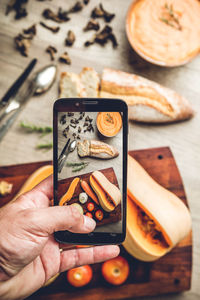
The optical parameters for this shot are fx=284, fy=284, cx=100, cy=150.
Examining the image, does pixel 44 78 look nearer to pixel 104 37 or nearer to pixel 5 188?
pixel 104 37

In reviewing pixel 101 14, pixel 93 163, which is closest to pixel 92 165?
pixel 93 163

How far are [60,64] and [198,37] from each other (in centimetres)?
53

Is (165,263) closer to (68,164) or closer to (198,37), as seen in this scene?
(68,164)

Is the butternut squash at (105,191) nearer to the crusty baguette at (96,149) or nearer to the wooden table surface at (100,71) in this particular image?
the crusty baguette at (96,149)

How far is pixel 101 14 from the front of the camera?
1.10 metres

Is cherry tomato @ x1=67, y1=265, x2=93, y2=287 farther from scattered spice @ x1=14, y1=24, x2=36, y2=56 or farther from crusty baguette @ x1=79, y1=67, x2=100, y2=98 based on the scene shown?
scattered spice @ x1=14, y1=24, x2=36, y2=56

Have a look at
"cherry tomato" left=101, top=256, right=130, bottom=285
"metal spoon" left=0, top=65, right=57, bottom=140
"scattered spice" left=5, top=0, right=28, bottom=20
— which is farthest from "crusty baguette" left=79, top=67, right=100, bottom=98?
"cherry tomato" left=101, top=256, right=130, bottom=285

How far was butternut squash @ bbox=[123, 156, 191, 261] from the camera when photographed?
90 cm

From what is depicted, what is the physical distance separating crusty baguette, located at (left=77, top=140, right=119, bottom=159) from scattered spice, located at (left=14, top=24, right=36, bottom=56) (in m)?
0.56

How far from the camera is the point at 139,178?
0.95m

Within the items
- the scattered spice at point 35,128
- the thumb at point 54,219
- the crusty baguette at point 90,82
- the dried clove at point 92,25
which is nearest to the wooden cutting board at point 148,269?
the scattered spice at point 35,128

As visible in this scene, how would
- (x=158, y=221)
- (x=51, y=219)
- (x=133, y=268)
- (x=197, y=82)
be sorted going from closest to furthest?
1. (x=51, y=219)
2. (x=158, y=221)
3. (x=133, y=268)
4. (x=197, y=82)

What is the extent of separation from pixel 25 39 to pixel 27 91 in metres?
0.21

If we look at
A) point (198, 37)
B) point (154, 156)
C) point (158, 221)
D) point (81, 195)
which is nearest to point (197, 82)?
point (198, 37)
